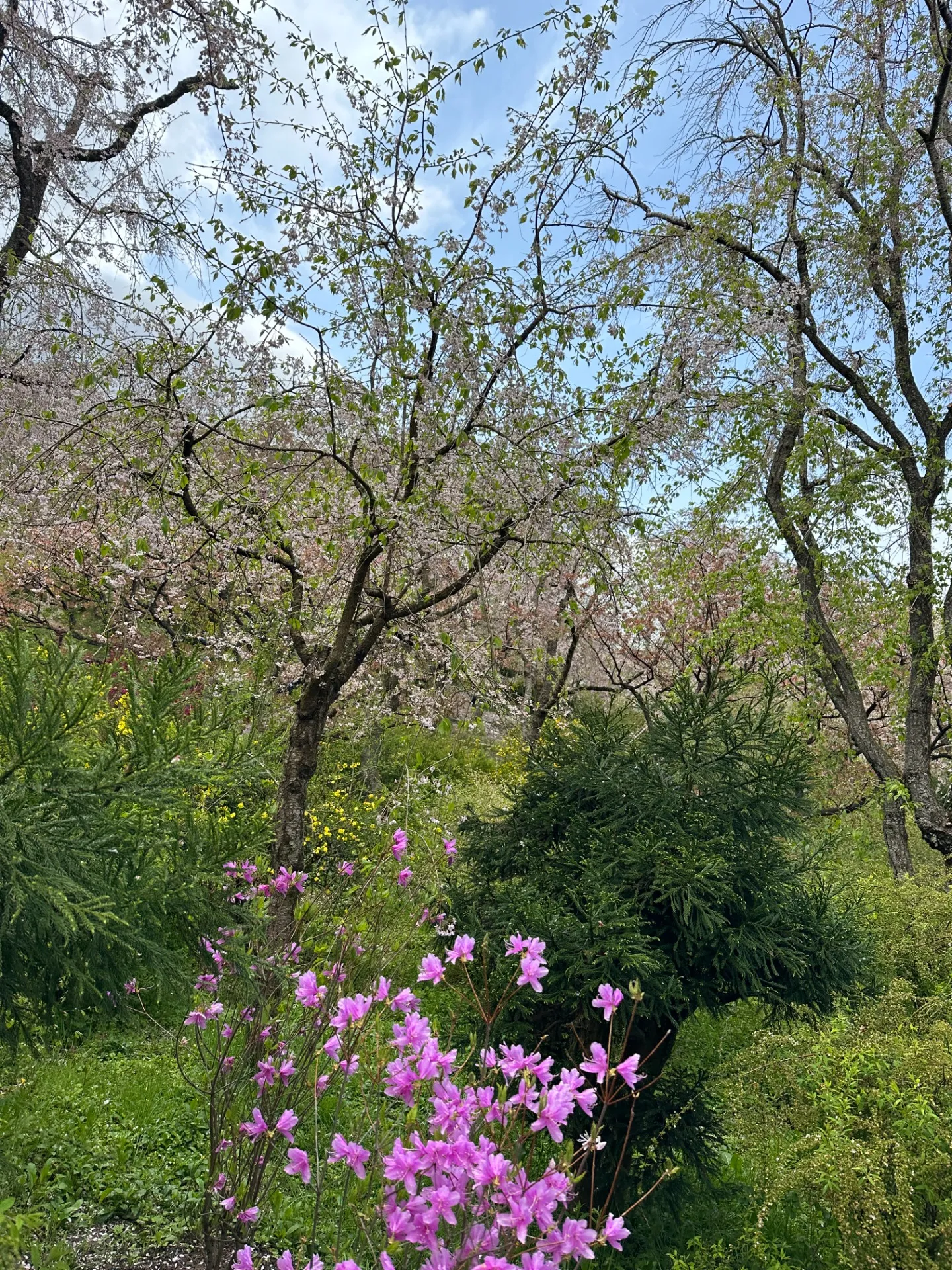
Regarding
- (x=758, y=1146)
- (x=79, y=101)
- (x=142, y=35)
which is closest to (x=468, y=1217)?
(x=758, y=1146)

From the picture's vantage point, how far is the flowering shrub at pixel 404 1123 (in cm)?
156

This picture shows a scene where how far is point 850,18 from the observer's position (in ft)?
25.0

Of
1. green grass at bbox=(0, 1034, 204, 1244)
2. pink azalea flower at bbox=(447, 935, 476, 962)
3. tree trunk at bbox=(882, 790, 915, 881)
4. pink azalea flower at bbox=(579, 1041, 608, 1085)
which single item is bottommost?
green grass at bbox=(0, 1034, 204, 1244)

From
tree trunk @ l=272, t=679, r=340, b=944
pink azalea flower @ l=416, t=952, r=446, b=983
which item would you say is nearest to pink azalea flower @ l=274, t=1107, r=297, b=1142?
pink azalea flower @ l=416, t=952, r=446, b=983

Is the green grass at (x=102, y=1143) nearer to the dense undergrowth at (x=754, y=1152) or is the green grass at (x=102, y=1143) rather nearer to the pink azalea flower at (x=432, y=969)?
the dense undergrowth at (x=754, y=1152)

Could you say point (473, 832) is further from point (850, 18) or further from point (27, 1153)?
point (850, 18)

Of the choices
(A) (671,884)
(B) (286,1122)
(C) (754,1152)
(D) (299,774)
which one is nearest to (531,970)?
(B) (286,1122)

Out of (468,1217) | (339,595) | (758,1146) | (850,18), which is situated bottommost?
(758,1146)

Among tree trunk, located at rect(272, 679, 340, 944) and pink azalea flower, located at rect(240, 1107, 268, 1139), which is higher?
tree trunk, located at rect(272, 679, 340, 944)

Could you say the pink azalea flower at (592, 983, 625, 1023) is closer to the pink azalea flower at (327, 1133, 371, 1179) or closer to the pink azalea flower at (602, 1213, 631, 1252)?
the pink azalea flower at (602, 1213, 631, 1252)

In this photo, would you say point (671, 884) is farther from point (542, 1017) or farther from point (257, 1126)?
point (257, 1126)

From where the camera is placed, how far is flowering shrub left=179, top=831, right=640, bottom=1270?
156 centimetres

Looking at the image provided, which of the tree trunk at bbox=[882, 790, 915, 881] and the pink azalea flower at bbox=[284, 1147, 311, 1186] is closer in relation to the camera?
the pink azalea flower at bbox=[284, 1147, 311, 1186]

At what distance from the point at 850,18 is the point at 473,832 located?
8695 millimetres
